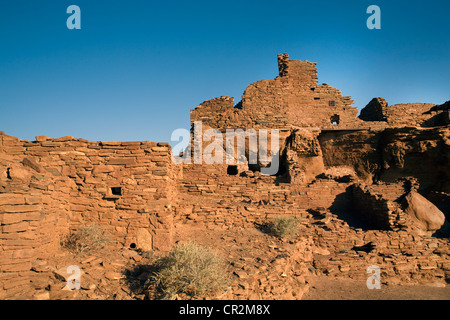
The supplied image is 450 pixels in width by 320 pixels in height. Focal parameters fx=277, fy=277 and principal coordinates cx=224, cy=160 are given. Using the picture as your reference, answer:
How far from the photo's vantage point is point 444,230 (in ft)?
34.1

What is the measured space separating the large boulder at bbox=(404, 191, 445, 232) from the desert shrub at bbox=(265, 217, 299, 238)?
4.92 meters

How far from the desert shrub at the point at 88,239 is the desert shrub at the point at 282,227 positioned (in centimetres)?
437

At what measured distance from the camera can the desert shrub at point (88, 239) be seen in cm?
544

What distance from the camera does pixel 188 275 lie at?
4.29m

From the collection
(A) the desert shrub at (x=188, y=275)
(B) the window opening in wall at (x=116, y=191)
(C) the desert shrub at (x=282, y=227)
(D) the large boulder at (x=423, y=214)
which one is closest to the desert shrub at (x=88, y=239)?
(B) the window opening in wall at (x=116, y=191)

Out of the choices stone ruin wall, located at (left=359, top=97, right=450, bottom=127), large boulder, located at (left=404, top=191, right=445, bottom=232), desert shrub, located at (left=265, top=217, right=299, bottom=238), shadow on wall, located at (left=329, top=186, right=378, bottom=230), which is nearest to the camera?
desert shrub, located at (left=265, top=217, right=299, bottom=238)

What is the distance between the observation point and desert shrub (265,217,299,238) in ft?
25.6

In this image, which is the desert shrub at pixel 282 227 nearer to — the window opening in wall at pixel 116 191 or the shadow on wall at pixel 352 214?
the shadow on wall at pixel 352 214

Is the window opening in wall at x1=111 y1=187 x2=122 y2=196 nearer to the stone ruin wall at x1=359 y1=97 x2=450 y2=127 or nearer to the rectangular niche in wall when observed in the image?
the rectangular niche in wall

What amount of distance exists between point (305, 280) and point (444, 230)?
23.6 ft

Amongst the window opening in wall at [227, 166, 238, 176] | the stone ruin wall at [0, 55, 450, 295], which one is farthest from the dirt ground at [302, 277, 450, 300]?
the window opening in wall at [227, 166, 238, 176]

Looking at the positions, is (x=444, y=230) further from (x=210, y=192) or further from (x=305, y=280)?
(x=210, y=192)
